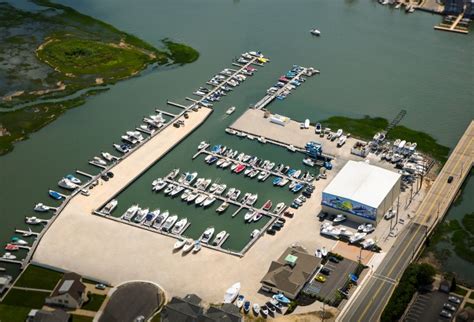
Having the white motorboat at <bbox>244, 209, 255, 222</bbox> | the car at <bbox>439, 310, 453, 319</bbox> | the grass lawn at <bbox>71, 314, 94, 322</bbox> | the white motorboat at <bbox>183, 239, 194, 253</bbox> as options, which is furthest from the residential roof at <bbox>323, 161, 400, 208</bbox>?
the grass lawn at <bbox>71, 314, 94, 322</bbox>

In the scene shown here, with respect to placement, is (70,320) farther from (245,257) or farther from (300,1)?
(300,1)

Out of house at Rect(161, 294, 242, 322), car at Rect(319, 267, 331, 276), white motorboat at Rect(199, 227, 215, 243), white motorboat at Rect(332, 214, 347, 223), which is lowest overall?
house at Rect(161, 294, 242, 322)

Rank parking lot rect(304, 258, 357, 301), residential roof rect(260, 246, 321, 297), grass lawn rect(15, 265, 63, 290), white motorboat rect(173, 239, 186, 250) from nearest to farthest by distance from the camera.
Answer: parking lot rect(304, 258, 357, 301), residential roof rect(260, 246, 321, 297), grass lawn rect(15, 265, 63, 290), white motorboat rect(173, 239, 186, 250)

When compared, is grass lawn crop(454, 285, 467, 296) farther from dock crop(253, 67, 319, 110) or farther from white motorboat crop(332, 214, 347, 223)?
dock crop(253, 67, 319, 110)

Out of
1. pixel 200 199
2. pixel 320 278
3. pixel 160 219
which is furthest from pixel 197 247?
pixel 320 278

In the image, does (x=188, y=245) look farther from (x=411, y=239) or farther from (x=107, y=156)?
(x=411, y=239)

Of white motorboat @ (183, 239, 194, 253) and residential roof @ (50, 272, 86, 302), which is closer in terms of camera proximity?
residential roof @ (50, 272, 86, 302)

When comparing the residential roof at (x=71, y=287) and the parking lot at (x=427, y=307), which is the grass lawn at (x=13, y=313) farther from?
the parking lot at (x=427, y=307)

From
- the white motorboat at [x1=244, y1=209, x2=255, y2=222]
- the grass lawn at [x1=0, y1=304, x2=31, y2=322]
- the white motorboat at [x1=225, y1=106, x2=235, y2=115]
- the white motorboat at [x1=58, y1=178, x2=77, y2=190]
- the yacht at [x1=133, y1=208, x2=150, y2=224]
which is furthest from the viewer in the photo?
the white motorboat at [x1=225, y1=106, x2=235, y2=115]

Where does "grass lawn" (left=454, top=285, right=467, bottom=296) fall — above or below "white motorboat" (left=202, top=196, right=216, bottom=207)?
above
